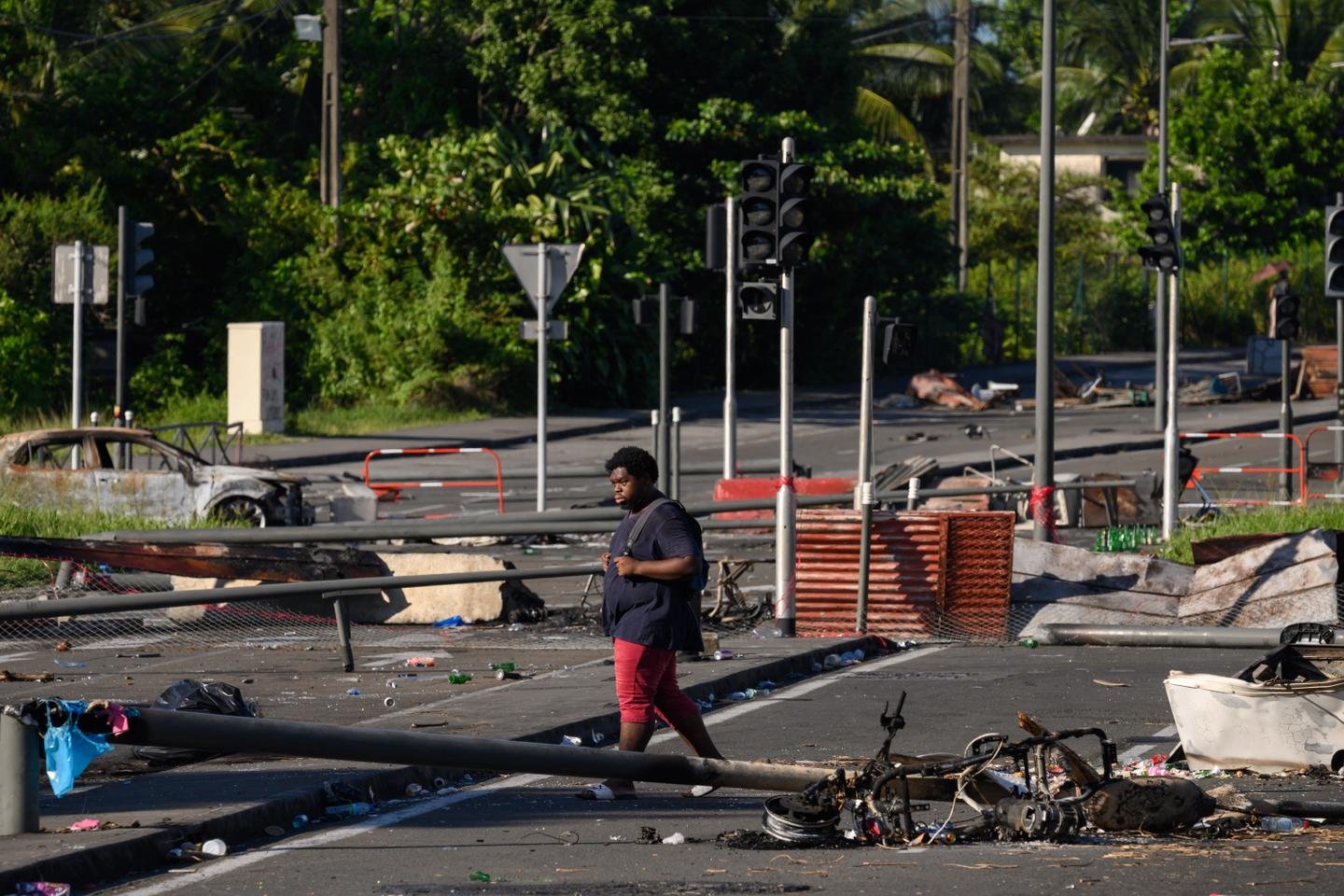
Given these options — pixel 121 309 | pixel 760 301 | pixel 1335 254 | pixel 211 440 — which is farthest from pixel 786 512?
pixel 211 440

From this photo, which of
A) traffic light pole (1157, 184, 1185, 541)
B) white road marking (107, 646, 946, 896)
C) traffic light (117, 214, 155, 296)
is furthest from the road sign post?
white road marking (107, 646, 946, 896)

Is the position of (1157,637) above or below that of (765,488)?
below

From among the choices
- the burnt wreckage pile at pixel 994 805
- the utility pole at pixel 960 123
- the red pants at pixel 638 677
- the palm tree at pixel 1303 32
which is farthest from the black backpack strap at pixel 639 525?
the palm tree at pixel 1303 32

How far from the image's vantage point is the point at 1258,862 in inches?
298

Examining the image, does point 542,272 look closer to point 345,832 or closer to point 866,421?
point 866,421

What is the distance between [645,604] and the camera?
30.2 ft

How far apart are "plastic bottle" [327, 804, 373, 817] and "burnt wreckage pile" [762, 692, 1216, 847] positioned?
191 centimetres

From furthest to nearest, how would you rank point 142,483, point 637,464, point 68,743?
point 142,483 < point 637,464 < point 68,743

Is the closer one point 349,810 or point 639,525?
point 349,810

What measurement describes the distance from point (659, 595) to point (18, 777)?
291 cm

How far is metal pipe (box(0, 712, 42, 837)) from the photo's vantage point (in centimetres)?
753

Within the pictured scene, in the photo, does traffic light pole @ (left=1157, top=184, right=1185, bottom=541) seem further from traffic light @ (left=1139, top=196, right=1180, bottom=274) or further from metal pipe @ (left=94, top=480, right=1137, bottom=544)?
metal pipe @ (left=94, top=480, right=1137, bottom=544)

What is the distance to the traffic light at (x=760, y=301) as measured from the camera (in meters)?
15.8

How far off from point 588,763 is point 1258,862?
8.97ft
